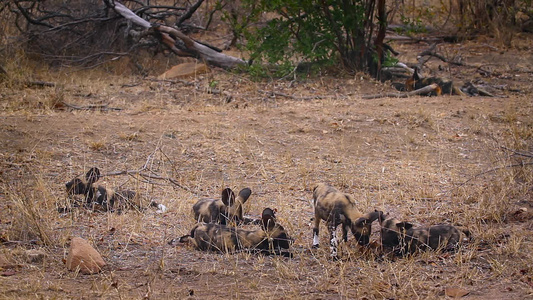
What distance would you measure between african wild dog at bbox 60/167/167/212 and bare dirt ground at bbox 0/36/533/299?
0.45 ft

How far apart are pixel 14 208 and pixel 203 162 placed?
2.31 metres

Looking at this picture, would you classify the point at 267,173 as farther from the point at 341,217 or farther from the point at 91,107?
the point at 91,107

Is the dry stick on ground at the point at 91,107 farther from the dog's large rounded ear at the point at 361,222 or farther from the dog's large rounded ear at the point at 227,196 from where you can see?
the dog's large rounded ear at the point at 361,222

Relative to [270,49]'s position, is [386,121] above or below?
below

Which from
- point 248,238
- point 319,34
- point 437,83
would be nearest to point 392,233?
point 248,238

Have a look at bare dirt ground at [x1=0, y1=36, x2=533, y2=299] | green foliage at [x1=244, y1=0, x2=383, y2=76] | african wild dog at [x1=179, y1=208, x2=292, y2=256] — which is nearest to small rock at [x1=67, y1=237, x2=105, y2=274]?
bare dirt ground at [x1=0, y1=36, x2=533, y2=299]

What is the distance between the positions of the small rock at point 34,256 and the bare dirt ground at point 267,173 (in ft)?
0.12

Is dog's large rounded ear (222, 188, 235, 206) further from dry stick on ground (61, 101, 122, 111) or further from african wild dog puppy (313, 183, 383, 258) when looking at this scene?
dry stick on ground (61, 101, 122, 111)

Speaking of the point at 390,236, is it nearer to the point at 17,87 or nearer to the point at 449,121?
the point at 449,121

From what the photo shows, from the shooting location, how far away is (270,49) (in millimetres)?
10117

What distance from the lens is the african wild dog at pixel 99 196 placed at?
4906mm

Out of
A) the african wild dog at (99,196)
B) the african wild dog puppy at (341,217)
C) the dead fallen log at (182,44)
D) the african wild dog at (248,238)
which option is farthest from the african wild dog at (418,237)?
the dead fallen log at (182,44)

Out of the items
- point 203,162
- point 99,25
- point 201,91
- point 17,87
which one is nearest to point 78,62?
point 99,25

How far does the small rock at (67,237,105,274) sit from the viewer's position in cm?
356
